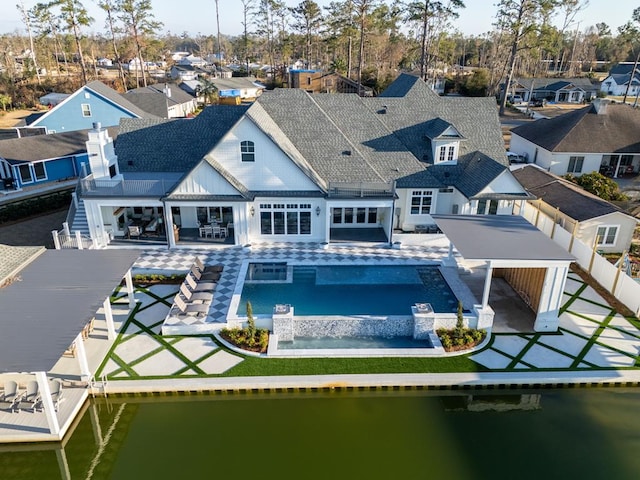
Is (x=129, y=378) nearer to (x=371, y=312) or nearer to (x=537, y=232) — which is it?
(x=371, y=312)

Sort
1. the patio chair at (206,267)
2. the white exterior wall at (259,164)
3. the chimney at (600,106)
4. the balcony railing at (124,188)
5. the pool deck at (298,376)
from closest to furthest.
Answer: the pool deck at (298,376) → the patio chair at (206,267) → the white exterior wall at (259,164) → the balcony railing at (124,188) → the chimney at (600,106)

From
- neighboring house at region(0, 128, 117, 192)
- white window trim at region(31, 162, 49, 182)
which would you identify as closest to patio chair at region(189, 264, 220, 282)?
neighboring house at region(0, 128, 117, 192)

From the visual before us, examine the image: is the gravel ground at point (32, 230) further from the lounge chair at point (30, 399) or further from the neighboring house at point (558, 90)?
the neighboring house at point (558, 90)

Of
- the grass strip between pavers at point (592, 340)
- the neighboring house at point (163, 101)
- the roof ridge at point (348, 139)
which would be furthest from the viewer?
the neighboring house at point (163, 101)

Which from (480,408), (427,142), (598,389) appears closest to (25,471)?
(480,408)

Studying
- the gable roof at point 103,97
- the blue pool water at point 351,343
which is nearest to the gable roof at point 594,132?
the blue pool water at point 351,343

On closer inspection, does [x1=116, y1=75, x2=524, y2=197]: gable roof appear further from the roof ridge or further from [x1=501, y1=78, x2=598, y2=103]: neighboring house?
[x1=501, y1=78, x2=598, y2=103]: neighboring house

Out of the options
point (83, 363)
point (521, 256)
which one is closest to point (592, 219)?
point (521, 256)

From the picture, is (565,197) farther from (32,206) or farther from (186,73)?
(186,73)
